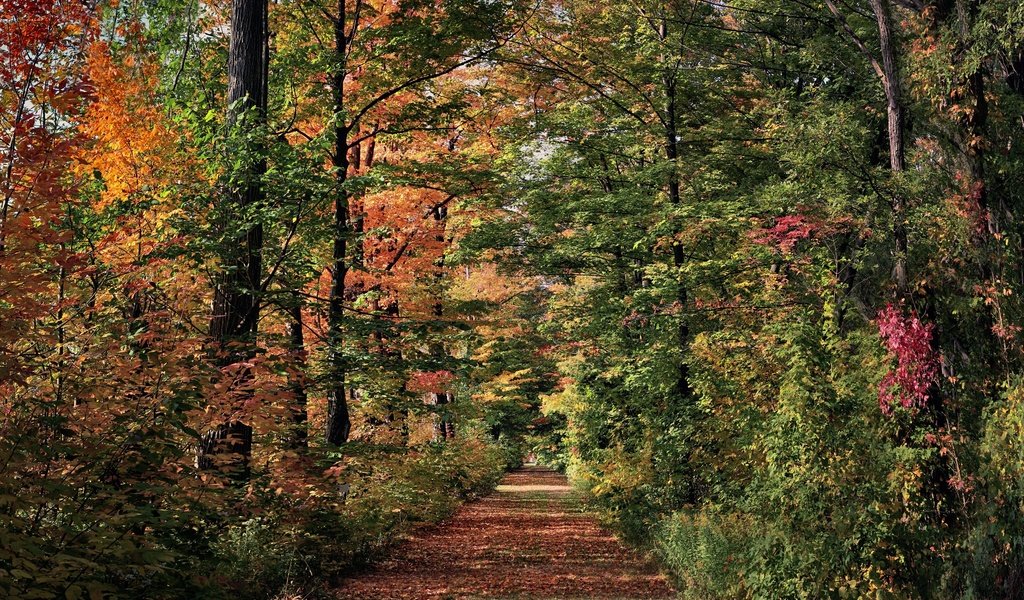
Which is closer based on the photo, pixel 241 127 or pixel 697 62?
pixel 241 127

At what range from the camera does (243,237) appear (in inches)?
395

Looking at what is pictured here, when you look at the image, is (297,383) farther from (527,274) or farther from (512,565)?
(527,274)

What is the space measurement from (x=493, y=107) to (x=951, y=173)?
13.5 metres

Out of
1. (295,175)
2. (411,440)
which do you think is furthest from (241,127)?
(411,440)

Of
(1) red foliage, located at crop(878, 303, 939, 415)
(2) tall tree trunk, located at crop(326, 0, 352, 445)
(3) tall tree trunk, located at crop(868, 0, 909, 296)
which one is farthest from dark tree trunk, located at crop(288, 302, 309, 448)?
(3) tall tree trunk, located at crop(868, 0, 909, 296)

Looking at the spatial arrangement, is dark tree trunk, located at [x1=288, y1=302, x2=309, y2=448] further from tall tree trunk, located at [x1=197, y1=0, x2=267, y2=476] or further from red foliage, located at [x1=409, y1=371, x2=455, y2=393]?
red foliage, located at [x1=409, y1=371, x2=455, y2=393]

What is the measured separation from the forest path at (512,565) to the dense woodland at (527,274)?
62 cm

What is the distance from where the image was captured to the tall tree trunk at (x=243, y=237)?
9.34 meters

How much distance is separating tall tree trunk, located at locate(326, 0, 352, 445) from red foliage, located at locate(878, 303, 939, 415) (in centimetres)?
721

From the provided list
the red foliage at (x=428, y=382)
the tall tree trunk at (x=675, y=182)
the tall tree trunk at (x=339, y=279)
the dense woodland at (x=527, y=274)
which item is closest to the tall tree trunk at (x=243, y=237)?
the dense woodland at (x=527, y=274)

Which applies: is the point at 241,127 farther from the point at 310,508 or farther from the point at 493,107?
the point at 493,107

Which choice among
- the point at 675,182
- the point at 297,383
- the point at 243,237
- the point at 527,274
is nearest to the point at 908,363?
the point at 297,383

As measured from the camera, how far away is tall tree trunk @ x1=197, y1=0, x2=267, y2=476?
934cm

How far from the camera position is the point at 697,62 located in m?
18.0
